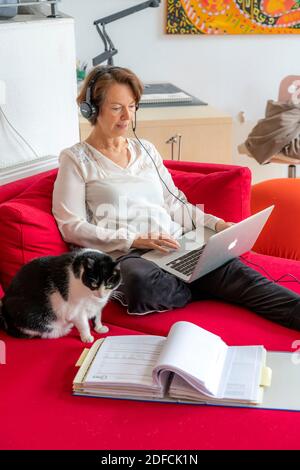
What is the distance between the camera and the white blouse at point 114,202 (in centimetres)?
200

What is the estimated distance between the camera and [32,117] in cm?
249

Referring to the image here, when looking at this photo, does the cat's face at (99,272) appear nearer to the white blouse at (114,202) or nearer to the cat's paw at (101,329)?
the cat's paw at (101,329)

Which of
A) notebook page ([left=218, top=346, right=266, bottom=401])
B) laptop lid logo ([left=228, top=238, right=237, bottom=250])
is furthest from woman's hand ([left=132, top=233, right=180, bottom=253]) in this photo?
notebook page ([left=218, top=346, right=266, bottom=401])

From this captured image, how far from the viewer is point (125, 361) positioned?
5.11 feet

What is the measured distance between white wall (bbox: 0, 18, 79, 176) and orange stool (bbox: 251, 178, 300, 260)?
2.99 feet

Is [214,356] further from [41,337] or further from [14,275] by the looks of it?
[14,275]

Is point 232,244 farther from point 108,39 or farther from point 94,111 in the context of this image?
point 108,39

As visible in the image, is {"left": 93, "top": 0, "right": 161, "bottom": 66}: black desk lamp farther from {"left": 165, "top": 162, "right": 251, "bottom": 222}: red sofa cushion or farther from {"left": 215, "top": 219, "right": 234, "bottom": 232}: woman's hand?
{"left": 215, "top": 219, "right": 234, "bottom": 232}: woman's hand

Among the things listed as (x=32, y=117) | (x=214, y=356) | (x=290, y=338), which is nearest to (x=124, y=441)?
(x=214, y=356)

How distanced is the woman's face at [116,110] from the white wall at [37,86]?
1.60ft

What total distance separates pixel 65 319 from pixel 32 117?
1.05 meters

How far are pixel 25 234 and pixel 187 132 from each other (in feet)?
4.46

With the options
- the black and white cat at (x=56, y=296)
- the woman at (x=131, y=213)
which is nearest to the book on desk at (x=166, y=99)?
the woman at (x=131, y=213)

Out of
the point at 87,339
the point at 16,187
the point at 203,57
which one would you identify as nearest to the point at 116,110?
the point at 16,187
